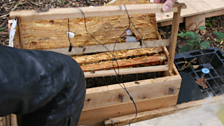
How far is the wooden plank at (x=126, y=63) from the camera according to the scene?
1.81 meters

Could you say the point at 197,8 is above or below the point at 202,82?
above

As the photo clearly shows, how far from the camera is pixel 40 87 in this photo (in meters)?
0.72

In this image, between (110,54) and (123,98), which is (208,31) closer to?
(110,54)

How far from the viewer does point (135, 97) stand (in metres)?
1.64

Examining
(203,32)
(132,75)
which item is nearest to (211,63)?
(203,32)

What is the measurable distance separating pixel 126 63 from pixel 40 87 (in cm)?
122

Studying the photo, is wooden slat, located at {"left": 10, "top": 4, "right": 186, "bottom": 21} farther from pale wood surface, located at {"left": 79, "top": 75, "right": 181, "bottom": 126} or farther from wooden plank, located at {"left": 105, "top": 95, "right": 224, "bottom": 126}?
wooden plank, located at {"left": 105, "top": 95, "right": 224, "bottom": 126}

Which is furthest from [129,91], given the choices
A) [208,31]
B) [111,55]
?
[208,31]

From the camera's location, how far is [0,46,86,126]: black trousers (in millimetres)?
627

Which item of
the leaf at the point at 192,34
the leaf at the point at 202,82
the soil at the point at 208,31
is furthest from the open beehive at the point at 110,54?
the soil at the point at 208,31

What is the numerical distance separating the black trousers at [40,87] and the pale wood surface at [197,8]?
6.25ft

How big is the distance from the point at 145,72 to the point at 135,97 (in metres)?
0.34

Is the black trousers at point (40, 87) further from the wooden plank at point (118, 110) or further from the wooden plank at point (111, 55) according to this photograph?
the wooden plank at point (111, 55)

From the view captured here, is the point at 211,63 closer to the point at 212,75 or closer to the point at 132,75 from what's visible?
the point at 212,75
